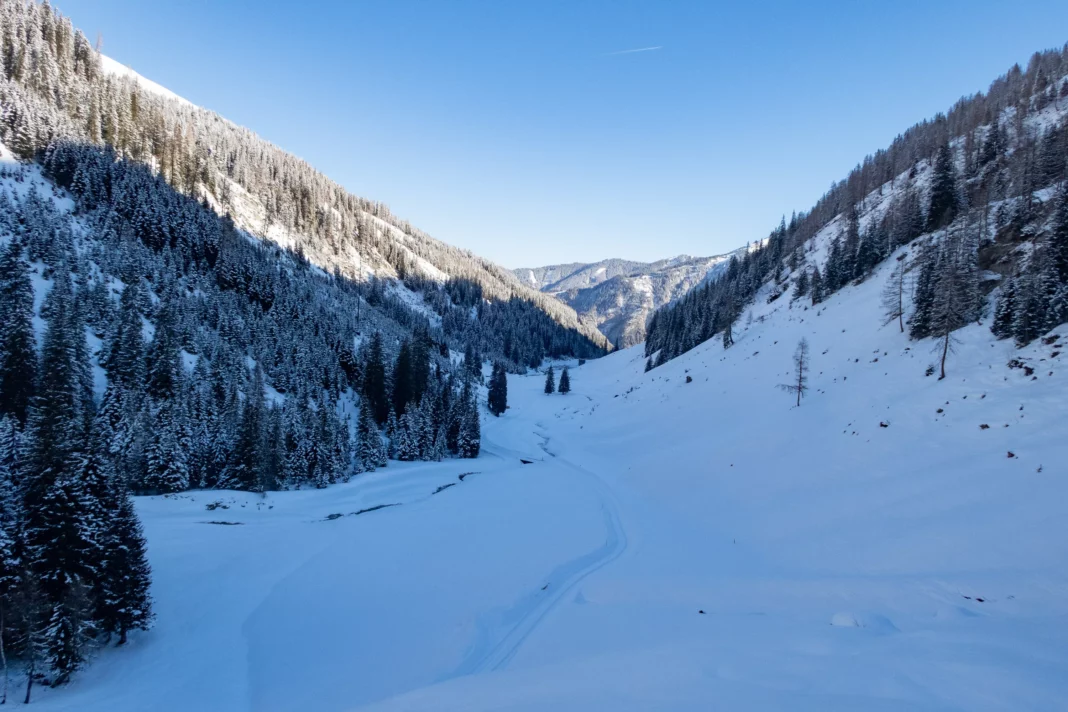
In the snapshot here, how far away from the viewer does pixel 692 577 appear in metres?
19.0

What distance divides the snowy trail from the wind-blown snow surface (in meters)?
0.14

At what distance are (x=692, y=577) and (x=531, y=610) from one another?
7.28 metres

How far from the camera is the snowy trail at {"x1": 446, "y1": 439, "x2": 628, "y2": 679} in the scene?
1406cm

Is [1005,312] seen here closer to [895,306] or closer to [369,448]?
[895,306]

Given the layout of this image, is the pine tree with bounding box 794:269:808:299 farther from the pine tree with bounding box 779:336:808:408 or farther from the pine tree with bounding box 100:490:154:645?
the pine tree with bounding box 100:490:154:645

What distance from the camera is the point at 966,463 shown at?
67.2ft

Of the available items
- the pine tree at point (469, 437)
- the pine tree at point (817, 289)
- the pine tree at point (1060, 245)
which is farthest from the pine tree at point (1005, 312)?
the pine tree at point (469, 437)

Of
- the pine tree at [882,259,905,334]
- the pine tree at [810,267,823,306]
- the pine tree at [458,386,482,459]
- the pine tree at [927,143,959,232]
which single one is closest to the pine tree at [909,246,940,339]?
the pine tree at [882,259,905,334]

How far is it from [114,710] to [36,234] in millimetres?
59725

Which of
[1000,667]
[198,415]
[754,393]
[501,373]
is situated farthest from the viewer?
[501,373]

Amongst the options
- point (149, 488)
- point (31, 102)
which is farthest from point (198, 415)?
point (31, 102)

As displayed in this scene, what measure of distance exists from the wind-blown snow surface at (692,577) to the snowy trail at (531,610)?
0.45ft

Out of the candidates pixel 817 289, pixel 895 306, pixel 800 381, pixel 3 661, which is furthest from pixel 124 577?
pixel 817 289

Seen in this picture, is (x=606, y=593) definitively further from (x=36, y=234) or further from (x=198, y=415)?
(x=36, y=234)
